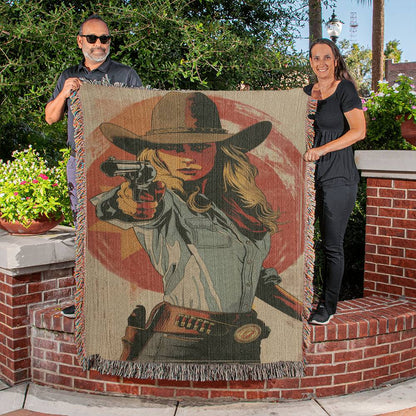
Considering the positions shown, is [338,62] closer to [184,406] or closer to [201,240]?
[201,240]

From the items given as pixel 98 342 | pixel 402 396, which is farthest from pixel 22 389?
pixel 402 396

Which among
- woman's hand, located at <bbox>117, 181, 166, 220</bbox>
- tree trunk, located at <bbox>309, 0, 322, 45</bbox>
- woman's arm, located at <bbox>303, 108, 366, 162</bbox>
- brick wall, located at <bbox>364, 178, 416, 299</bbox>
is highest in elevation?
tree trunk, located at <bbox>309, 0, 322, 45</bbox>

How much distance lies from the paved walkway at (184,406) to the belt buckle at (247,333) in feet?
1.42

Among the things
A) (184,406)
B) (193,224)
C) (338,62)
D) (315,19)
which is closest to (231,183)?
(193,224)

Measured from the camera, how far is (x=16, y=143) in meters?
5.67

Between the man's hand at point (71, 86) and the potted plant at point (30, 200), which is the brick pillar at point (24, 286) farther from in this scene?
the man's hand at point (71, 86)

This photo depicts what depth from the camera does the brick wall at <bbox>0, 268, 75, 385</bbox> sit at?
3.01 m

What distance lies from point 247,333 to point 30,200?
5.59 feet

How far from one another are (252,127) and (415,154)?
1.32m

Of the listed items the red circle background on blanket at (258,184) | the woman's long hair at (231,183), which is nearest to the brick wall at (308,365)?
the red circle background on blanket at (258,184)

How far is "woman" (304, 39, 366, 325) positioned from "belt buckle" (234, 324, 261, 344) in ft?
1.32

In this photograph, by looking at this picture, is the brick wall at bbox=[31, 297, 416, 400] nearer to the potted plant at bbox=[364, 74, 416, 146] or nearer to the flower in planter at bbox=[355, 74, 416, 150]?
the potted plant at bbox=[364, 74, 416, 146]

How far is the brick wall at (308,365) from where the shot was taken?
2.87 meters

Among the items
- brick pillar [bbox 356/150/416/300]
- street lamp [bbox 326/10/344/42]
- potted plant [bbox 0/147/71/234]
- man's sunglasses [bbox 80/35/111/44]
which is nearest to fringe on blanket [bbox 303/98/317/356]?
brick pillar [bbox 356/150/416/300]
